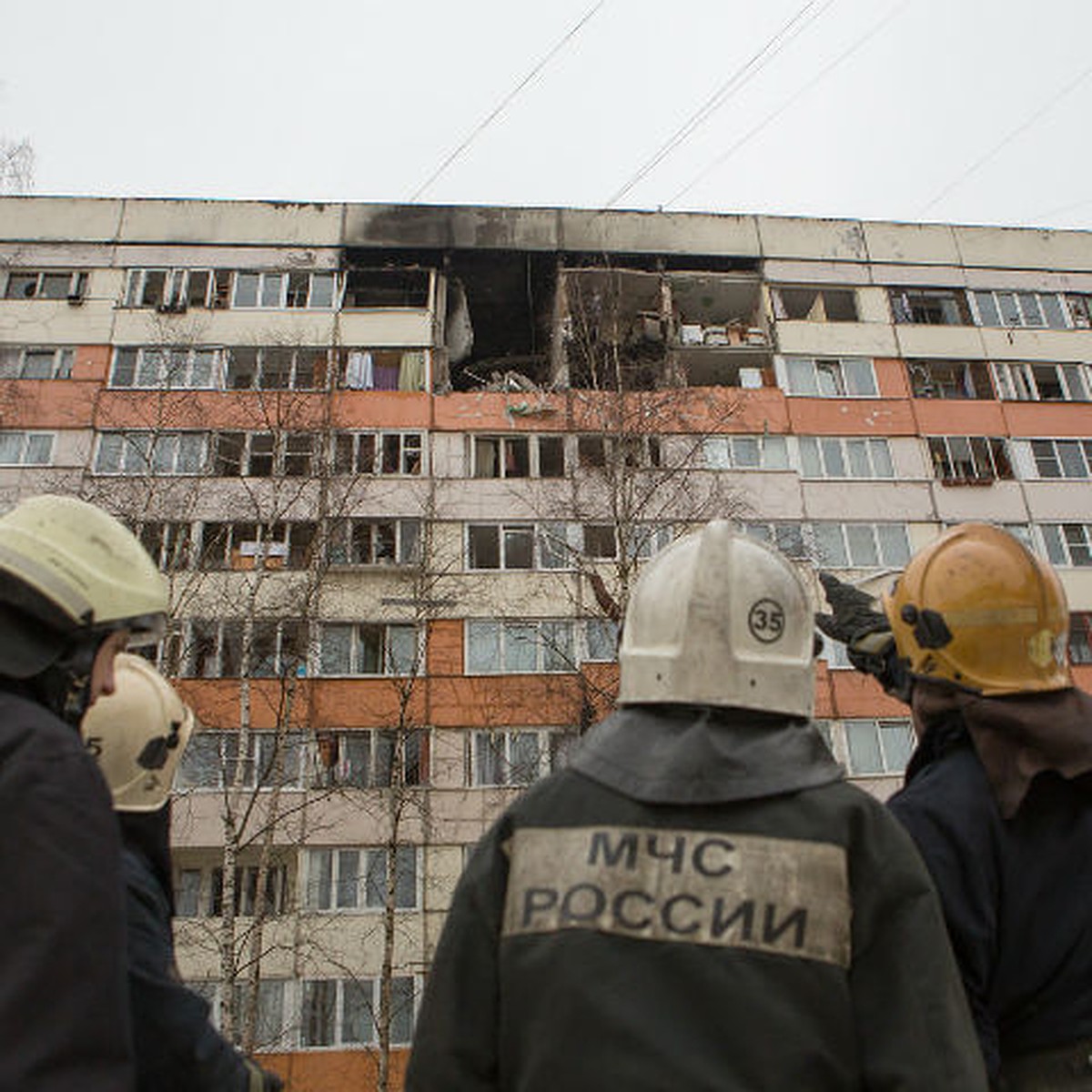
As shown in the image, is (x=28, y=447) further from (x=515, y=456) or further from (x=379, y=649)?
(x=515, y=456)

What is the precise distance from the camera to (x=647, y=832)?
1.84 metres

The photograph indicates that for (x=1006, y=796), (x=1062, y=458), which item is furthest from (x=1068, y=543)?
(x=1006, y=796)

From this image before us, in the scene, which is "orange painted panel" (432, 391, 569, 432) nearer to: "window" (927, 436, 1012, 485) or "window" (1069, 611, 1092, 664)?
"window" (927, 436, 1012, 485)

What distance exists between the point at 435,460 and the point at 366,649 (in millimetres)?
5854

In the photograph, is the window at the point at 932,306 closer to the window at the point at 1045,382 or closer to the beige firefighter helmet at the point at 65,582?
the window at the point at 1045,382

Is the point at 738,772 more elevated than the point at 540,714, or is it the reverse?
the point at 540,714

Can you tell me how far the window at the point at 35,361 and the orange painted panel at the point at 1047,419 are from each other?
94.4 ft

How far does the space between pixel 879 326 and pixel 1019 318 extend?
5309 mm

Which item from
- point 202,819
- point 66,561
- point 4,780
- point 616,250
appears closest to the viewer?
point 4,780

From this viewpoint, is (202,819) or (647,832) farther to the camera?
(202,819)

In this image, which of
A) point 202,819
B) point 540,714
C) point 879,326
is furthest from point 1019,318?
point 202,819

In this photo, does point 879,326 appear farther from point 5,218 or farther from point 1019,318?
point 5,218

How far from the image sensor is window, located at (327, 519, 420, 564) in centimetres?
2416

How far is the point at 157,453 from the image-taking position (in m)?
25.0
